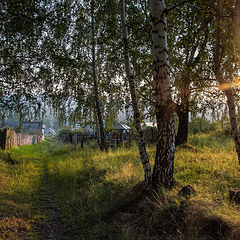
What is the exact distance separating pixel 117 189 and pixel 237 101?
4343 millimetres

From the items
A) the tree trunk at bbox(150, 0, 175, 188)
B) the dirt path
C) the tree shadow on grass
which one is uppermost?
the tree trunk at bbox(150, 0, 175, 188)

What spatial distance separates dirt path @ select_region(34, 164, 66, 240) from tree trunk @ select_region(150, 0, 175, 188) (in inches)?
93.3

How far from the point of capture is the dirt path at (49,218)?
379 centimetres

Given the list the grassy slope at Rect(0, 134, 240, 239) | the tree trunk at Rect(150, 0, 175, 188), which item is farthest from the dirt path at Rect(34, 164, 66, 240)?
the tree trunk at Rect(150, 0, 175, 188)

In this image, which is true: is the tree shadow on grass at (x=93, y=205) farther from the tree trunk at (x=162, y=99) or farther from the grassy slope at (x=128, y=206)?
the tree trunk at (x=162, y=99)

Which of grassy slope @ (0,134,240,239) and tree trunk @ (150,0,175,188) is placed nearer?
grassy slope @ (0,134,240,239)

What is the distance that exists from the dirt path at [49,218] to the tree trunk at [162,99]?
7.78 ft

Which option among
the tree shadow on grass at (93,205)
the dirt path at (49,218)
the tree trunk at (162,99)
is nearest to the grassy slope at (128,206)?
the tree shadow on grass at (93,205)

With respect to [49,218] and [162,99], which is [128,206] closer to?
[49,218]

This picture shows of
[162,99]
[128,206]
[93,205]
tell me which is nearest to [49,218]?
[93,205]

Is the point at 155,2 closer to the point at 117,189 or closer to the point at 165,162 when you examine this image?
the point at 165,162

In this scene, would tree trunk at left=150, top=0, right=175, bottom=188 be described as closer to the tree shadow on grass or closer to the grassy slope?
the grassy slope

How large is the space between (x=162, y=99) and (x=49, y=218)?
153 inches

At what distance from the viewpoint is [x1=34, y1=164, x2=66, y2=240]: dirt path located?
3.79 m
